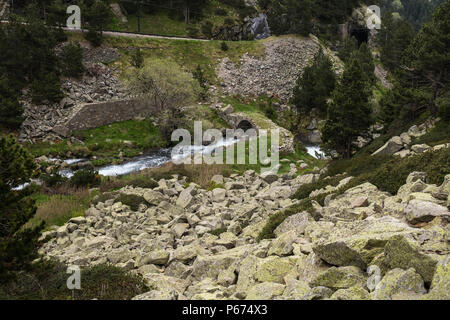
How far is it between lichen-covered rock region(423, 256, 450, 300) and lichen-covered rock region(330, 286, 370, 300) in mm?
1032

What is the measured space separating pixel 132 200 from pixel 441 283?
1867cm

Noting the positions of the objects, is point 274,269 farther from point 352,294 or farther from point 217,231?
point 217,231

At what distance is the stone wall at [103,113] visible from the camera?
42244 millimetres

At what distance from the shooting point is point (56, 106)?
4419 centimetres

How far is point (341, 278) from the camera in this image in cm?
721

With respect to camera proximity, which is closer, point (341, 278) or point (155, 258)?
point (341, 278)

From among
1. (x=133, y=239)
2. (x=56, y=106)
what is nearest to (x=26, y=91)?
(x=56, y=106)

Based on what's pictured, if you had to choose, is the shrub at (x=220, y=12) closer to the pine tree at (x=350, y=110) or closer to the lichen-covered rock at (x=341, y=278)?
the pine tree at (x=350, y=110)

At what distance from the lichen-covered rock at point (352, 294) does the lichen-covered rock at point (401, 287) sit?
0.49ft

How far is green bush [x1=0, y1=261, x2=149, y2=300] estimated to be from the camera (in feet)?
29.5

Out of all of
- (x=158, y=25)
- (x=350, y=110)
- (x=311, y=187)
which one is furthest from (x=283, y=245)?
(x=158, y=25)

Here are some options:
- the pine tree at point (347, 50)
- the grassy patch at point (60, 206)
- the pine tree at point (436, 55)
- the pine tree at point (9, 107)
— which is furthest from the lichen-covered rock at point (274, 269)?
the pine tree at point (347, 50)
